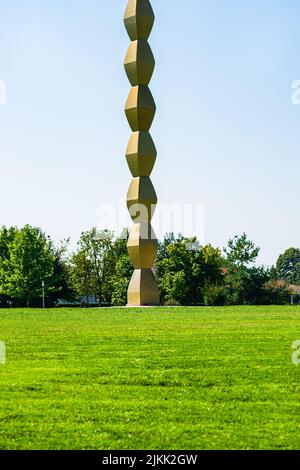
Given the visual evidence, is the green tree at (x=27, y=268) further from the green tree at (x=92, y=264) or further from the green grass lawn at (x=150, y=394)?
the green grass lawn at (x=150, y=394)

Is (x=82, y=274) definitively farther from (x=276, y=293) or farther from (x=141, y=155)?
(x=141, y=155)

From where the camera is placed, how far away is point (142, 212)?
41.2 meters

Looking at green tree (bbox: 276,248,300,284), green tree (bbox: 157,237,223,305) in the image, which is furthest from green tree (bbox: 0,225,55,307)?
green tree (bbox: 276,248,300,284)

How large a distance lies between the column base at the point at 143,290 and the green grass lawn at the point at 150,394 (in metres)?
25.3

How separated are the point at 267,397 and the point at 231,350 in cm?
397

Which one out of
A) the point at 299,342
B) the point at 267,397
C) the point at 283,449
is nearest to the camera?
the point at 283,449

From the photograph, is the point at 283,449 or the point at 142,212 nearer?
the point at 283,449

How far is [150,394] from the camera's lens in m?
9.88

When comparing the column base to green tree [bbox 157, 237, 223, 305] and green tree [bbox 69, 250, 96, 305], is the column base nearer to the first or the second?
A: green tree [bbox 157, 237, 223, 305]

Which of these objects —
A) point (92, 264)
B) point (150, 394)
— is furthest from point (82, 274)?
point (150, 394)

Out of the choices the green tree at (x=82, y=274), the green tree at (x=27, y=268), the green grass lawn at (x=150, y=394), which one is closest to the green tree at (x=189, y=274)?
the green tree at (x=27, y=268)

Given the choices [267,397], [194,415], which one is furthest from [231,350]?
[194,415]

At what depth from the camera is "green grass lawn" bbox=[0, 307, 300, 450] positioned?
787 centimetres
